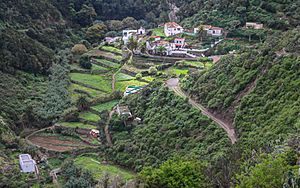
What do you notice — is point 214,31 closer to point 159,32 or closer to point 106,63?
point 159,32

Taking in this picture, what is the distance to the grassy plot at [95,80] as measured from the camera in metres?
45.8

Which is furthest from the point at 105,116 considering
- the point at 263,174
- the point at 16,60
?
the point at 263,174

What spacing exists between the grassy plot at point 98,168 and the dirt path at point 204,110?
6310 millimetres

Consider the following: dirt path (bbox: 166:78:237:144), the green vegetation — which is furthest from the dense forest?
dirt path (bbox: 166:78:237:144)

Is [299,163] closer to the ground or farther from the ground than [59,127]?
farther from the ground

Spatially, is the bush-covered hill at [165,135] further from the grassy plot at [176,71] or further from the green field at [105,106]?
the grassy plot at [176,71]

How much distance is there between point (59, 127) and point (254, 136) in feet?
58.0

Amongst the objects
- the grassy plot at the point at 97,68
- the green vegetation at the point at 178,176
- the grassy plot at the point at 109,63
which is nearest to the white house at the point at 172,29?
the grassy plot at the point at 109,63

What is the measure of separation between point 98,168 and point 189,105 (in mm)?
7460

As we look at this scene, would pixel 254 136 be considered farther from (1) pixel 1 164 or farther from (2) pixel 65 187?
(1) pixel 1 164

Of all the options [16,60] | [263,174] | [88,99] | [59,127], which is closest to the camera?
[263,174]

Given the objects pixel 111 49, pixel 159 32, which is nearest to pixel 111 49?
pixel 111 49

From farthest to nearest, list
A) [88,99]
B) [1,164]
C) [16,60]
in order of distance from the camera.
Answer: [16,60]
[88,99]
[1,164]

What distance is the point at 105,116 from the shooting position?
38250mm
